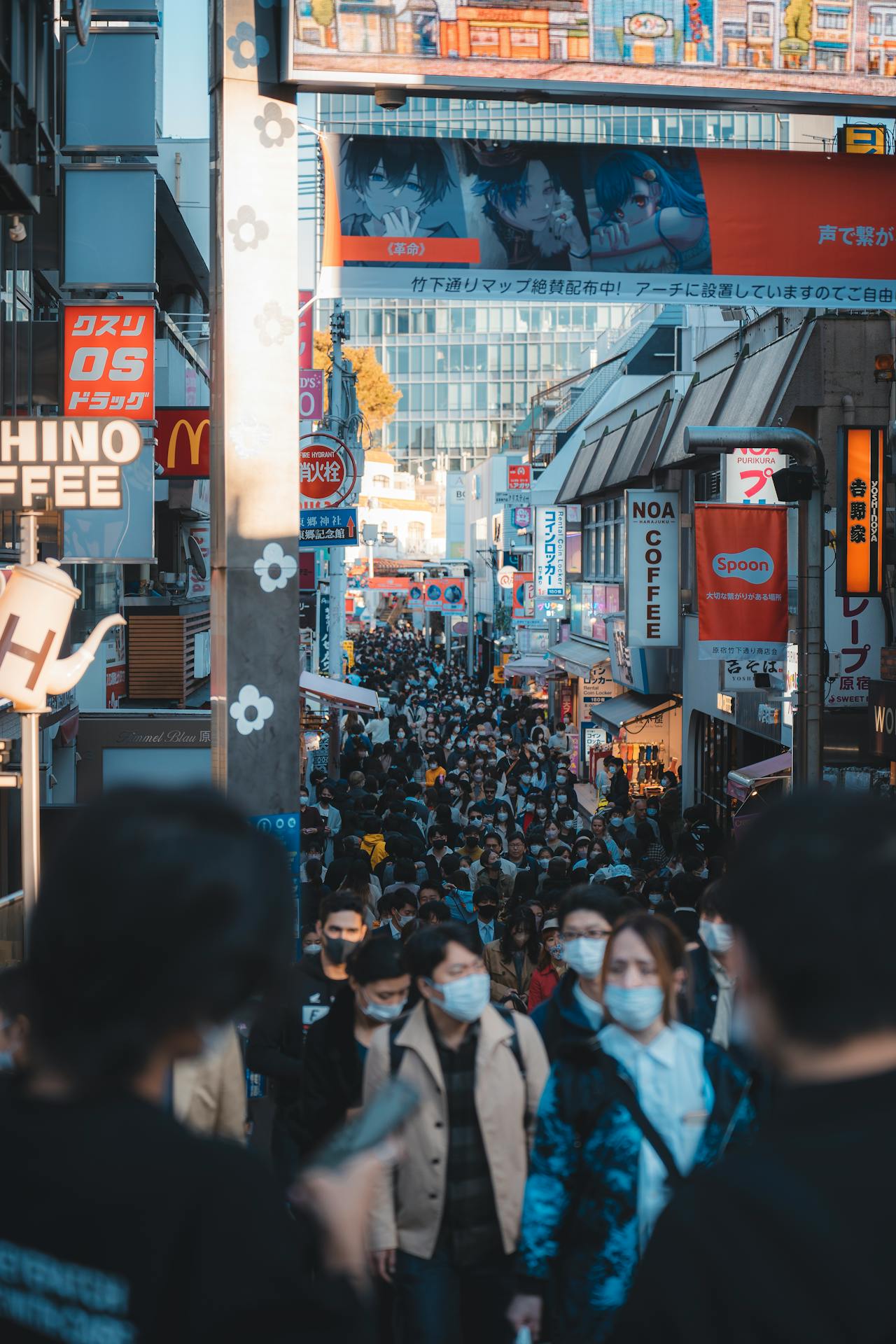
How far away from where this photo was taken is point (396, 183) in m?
8.55

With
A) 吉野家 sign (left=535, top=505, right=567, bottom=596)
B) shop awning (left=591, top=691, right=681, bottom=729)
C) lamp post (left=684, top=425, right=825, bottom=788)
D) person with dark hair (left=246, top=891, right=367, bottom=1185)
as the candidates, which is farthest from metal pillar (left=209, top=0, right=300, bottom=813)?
吉野家 sign (left=535, top=505, right=567, bottom=596)

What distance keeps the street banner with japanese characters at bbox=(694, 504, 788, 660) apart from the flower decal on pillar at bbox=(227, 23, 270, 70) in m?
8.59

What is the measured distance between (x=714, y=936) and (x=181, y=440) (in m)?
11.7

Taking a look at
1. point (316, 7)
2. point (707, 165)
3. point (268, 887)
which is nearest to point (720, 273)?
point (707, 165)

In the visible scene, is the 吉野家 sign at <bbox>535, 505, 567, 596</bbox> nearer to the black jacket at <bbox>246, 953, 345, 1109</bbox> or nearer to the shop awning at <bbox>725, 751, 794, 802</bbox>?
the shop awning at <bbox>725, 751, 794, 802</bbox>

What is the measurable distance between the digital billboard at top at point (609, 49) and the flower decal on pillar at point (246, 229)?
0.81 meters

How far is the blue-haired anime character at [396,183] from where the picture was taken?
335 inches

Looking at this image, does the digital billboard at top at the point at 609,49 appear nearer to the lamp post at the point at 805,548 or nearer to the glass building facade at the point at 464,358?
the lamp post at the point at 805,548

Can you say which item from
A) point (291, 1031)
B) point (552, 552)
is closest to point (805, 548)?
point (291, 1031)

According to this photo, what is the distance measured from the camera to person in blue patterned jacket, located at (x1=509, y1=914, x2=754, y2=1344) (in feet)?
11.9

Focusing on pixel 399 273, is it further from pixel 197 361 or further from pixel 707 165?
pixel 197 361

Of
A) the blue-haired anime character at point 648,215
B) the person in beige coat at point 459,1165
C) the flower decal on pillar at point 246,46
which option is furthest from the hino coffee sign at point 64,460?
the person in beige coat at point 459,1165

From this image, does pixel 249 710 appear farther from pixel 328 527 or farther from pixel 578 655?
pixel 578 655

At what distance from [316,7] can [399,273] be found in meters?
1.62
